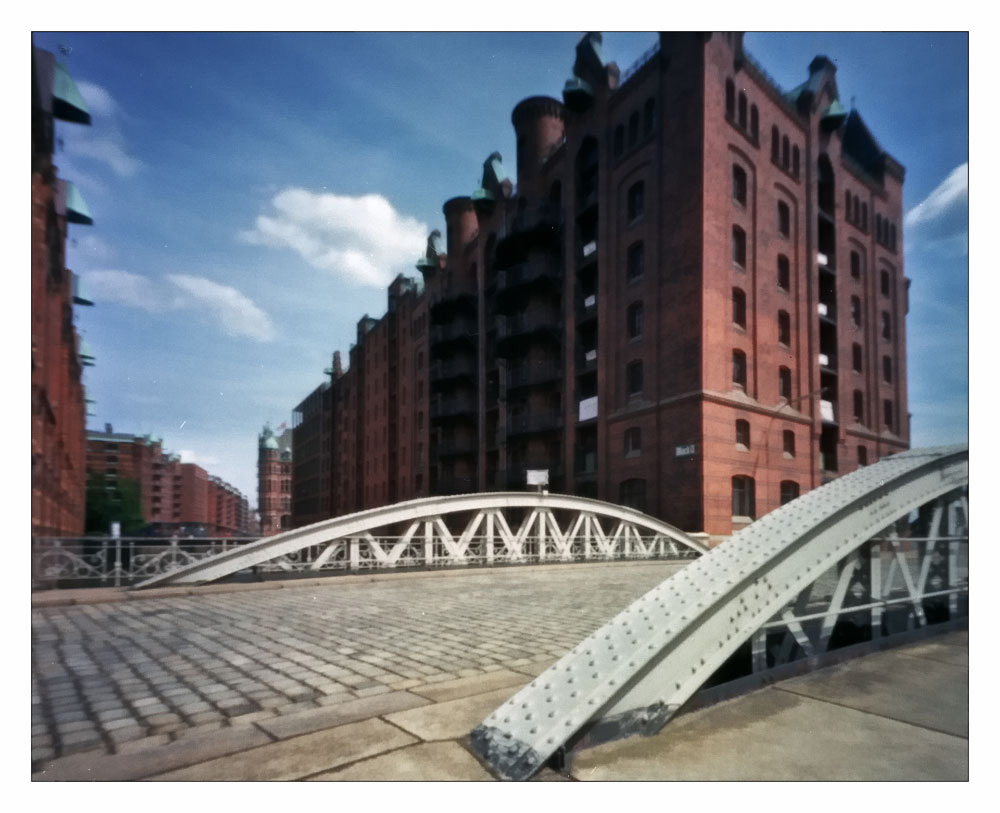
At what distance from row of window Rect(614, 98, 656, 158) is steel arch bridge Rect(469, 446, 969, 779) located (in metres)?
16.5

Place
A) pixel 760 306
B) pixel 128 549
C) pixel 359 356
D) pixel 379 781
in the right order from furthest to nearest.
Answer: pixel 760 306 → pixel 128 549 → pixel 359 356 → pixel 379 781

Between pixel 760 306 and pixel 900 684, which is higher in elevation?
pixel 760 306

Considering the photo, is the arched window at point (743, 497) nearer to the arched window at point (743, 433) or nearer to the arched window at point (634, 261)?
the arched window at point (743, 433)

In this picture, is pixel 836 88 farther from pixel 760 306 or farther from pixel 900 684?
pixel 760 306

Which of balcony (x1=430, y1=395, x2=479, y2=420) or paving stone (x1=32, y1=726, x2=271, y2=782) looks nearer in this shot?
paving stone (x1=32, y1=726, x2=271, y2=782)

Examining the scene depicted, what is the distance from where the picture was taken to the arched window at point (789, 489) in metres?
15.0

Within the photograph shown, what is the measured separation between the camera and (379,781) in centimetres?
275

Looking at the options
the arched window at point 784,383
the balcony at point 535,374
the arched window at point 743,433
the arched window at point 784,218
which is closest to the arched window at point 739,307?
the arched window at point 784,383

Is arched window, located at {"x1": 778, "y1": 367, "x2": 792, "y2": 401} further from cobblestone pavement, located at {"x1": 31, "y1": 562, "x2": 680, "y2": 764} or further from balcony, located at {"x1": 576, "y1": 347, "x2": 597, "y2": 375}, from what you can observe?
balcony, located at {"x1": 576, "y1": 347, "x2": 597, "y2": 375}

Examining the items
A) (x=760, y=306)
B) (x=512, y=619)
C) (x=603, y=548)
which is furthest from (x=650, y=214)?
(x=512, y=619)

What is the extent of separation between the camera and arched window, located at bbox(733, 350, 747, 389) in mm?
20203

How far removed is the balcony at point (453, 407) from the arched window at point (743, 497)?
527 inches

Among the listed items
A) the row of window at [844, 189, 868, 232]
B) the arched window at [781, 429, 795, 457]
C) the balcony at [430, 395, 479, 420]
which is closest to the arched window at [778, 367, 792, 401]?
the arched window at [781, 429, 795, 457]
